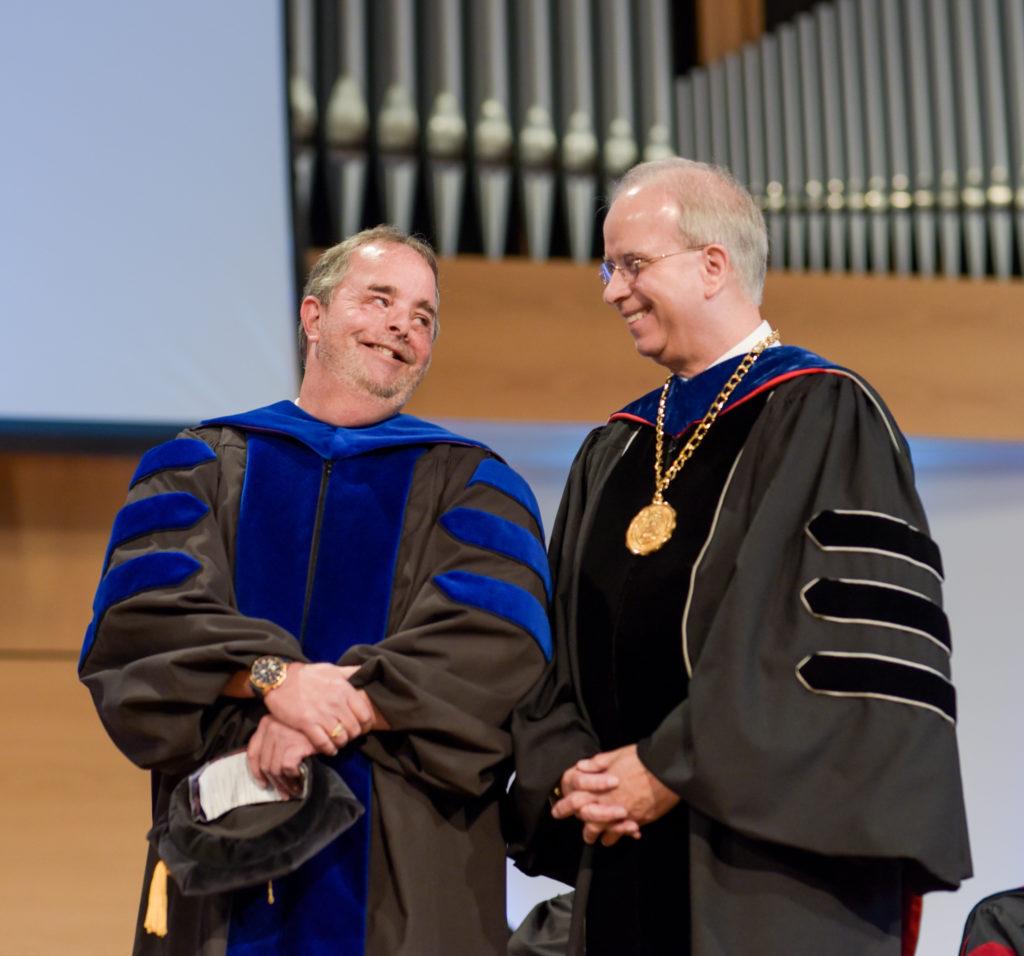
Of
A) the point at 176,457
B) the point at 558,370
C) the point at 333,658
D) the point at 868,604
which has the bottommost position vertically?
the point at 333,658

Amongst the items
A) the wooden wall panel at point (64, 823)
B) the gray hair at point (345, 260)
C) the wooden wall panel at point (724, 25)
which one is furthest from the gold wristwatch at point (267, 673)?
the wooden wall panel at point (724, 25)

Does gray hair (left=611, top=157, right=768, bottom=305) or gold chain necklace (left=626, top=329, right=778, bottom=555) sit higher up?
gray hair (left=611, top=157, right=768, bottom=305)

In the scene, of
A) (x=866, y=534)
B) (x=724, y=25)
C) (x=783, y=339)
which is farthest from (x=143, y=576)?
(x=724, y=25)

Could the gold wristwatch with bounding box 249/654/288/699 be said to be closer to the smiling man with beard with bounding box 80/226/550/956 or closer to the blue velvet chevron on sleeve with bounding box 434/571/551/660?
the smiling man with beard with bounding box 80/226/550/956

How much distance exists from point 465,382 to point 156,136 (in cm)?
124

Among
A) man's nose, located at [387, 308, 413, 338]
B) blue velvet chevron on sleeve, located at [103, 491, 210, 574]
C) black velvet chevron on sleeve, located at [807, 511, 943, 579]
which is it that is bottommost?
black velvet chevron on sleeve, located at [807, 511, 943, 579]

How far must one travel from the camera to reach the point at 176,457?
10.2 feet

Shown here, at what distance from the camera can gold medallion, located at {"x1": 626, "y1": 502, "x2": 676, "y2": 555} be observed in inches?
122

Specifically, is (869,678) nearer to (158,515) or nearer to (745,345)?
(745,345)

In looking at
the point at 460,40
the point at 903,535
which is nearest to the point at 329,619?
the point at 903,535

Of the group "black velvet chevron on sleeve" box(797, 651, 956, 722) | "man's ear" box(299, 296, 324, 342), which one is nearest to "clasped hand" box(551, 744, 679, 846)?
"black velvet chevron on sleeve" box(797, 651, 956, 722)

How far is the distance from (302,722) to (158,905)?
0.46m

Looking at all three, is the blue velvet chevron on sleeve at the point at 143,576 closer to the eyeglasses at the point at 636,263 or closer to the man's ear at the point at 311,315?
the man's ear at the point at 311,315

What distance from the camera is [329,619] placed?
2.98 m
